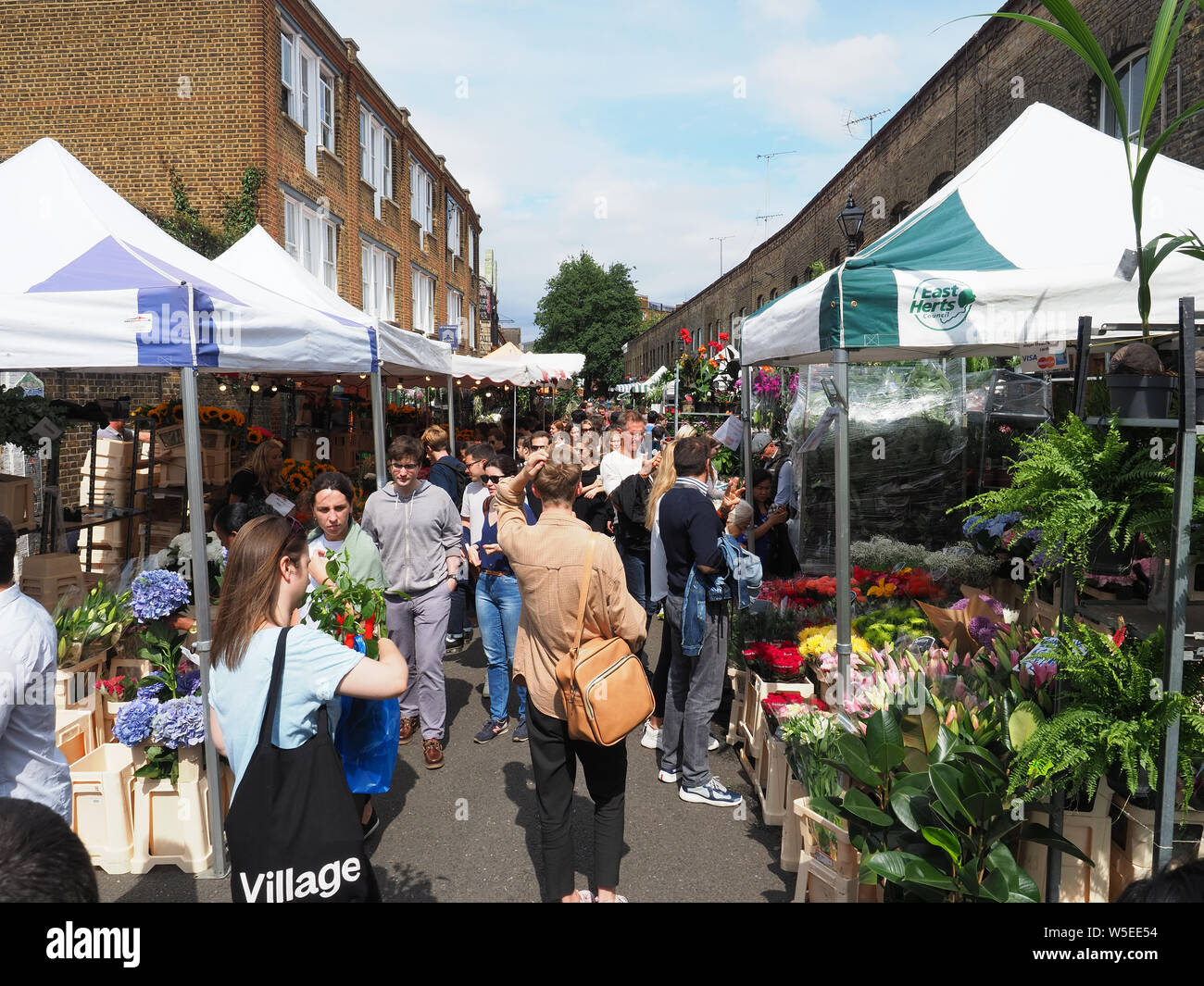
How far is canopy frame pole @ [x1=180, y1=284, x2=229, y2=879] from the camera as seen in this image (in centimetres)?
399

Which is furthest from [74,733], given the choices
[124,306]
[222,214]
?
[222,214]

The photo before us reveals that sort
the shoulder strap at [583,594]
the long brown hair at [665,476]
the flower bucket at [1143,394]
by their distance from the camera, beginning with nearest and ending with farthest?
the flower bucket at [1143,394]
the shoulder strap at [583,594]
the long brown hair at [665,476]

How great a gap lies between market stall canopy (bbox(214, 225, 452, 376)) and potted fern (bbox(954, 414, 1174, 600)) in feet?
17.9

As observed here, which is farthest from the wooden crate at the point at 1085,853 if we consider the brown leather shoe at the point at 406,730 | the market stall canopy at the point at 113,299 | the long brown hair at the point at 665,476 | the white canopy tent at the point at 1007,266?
the market stall canopy at the point at 113,299

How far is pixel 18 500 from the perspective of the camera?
18.1 feet

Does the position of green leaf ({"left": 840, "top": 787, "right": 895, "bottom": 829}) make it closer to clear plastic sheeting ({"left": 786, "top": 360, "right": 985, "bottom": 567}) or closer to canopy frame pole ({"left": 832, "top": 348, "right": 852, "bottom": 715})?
canopy frame pole ({"left": 832, "top": 348, "right": 852, "bottom": 715})

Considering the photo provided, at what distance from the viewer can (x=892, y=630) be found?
4.86 metres

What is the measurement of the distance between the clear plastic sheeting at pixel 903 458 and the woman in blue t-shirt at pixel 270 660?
441 centimetres

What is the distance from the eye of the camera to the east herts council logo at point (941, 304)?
393cm

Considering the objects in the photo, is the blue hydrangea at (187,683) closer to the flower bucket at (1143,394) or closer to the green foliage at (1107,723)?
the green foliage at (1107,723)

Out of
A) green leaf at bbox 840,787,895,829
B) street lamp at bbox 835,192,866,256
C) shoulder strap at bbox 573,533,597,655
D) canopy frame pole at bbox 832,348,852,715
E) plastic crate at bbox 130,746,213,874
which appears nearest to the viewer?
green leaf at bbox 840,787,895,829

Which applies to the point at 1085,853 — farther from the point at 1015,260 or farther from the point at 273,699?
the point at 273,699

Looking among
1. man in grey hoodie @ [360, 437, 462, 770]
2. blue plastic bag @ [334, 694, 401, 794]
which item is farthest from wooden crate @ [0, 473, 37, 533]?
blue plastic bag @ [334, 694, 401, 794]

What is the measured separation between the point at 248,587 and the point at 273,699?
0.34 meters
